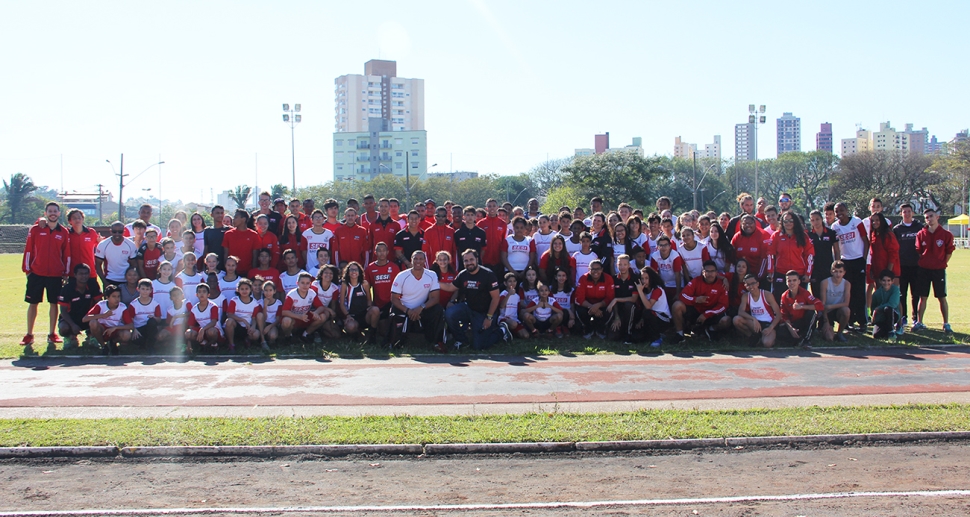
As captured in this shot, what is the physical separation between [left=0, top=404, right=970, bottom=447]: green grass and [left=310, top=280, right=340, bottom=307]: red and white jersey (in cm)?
423

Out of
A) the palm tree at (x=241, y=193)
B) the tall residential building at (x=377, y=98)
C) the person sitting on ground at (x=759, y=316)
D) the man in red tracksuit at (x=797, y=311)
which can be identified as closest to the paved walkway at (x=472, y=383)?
the person sitting on ground at (x=759, y=316)

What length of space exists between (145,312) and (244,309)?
4.85 ft

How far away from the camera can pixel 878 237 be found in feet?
40.5

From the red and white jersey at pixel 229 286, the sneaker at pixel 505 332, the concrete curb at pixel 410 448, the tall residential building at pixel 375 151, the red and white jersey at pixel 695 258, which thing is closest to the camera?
the concrete curb at pixel 410 448

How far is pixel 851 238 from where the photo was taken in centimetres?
1221

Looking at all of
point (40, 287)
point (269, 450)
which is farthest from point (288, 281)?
point (269, 450)

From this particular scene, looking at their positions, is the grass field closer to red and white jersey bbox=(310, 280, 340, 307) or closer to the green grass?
red and white jersey bbox=(310, 280, 340, 307)

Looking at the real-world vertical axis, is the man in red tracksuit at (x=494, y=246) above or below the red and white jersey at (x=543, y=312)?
above

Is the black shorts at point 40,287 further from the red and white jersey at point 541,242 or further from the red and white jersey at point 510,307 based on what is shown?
the red and white jersey at point 541,242

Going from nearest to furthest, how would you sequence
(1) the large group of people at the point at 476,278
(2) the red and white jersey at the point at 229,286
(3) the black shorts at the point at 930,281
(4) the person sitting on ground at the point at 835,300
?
(1) the large group of people at the point at 476,278 → (2) the red and white jersey at the point at 229,286 → (4) the person sitting on ground at the point at 835,300 → (3) the black shorts at the point at 930,281

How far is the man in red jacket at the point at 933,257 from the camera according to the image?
12.3 meters

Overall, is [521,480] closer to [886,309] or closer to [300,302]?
[300,302]

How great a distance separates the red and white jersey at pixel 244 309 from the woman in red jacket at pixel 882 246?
32.6ft

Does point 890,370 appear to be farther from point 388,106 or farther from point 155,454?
point 388,106
